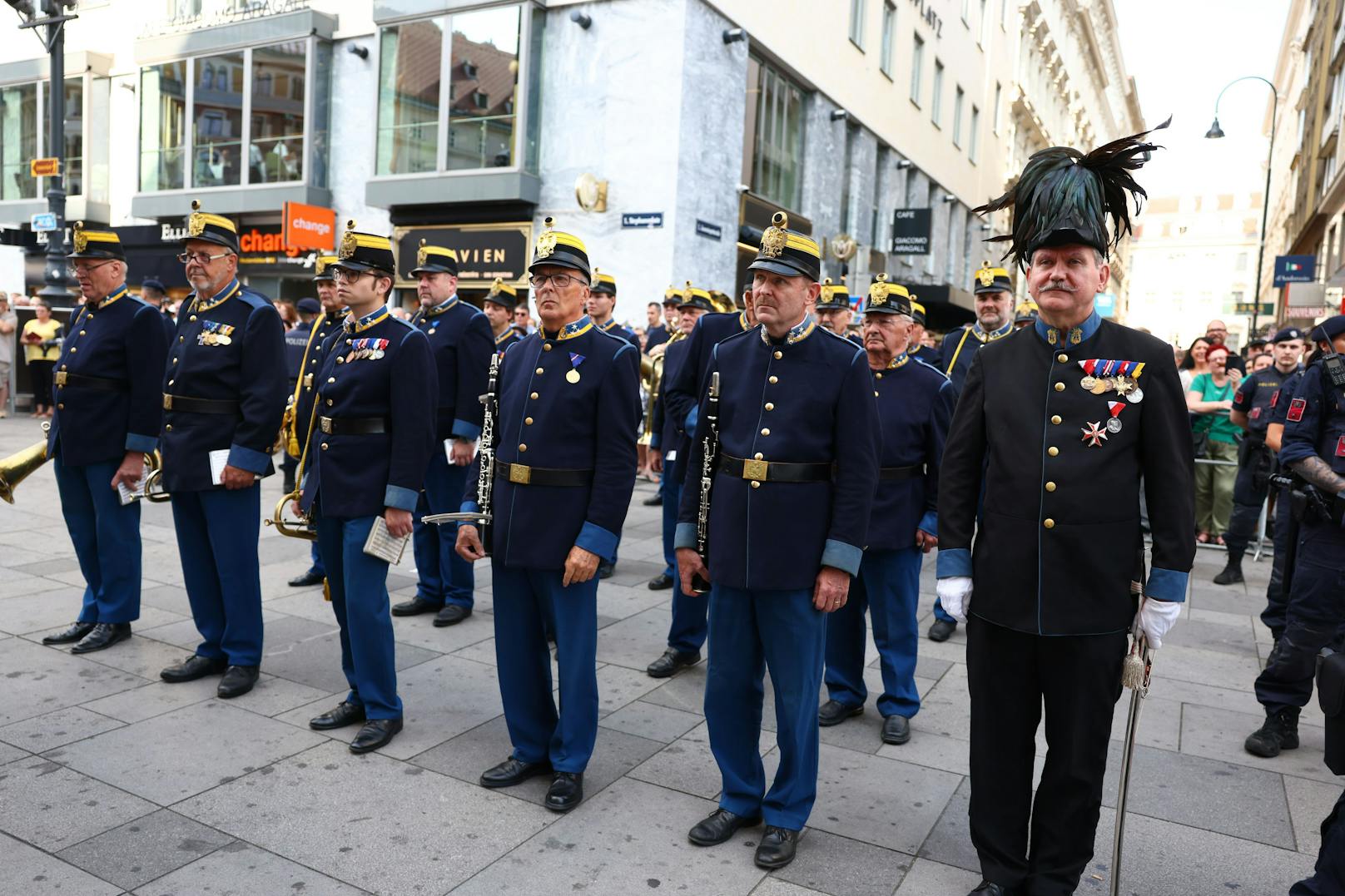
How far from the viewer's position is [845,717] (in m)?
5.11

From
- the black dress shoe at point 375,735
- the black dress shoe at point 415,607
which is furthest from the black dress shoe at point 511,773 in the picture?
the black dress shoe at point 415,607

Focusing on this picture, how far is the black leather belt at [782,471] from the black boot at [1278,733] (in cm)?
285

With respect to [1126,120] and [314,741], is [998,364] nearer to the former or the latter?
[314,741]

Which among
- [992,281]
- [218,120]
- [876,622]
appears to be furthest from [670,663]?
[218,120]

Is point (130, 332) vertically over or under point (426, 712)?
over

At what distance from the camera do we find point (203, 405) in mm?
5188

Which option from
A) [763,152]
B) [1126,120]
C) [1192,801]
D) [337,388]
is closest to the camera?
[1192,801]

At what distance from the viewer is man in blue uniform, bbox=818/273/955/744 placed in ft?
16.5

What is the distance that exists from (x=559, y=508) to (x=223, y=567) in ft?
7.20

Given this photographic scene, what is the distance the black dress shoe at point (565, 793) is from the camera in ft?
12.9

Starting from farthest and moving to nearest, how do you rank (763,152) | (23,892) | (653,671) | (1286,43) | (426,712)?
(1286,43)
(763,152)
(653,671)
(426,712)
(23,892)

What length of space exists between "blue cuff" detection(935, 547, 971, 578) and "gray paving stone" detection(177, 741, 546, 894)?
174 centimetres

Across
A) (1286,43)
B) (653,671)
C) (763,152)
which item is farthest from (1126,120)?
(653,671)

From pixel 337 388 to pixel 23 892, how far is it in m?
2.27
